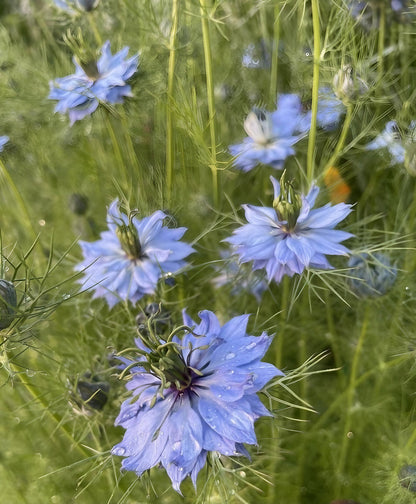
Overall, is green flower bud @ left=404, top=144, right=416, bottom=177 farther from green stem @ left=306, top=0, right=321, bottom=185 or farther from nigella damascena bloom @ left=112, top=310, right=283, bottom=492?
nigella damascena bloom @ left=112, top=310, right=283, bottom=492

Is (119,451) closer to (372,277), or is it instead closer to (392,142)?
(372,277)

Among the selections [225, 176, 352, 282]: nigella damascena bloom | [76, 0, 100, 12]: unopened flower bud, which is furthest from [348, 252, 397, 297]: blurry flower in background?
[76, 0, 100, 12]: unopened flower bud

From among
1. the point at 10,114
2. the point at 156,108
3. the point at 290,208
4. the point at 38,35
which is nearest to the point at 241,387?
the point at 290,208

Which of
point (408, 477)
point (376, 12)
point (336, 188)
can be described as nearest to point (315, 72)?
point (336, 188)

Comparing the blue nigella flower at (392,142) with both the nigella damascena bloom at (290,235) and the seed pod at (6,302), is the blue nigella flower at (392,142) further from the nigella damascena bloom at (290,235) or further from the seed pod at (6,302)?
the seed pod at (6,302)

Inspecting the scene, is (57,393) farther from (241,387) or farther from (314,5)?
(314,5)

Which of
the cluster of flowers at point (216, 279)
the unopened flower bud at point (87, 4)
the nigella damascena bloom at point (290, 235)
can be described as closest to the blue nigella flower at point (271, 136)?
the cluster of flowers at point (216, 279)
